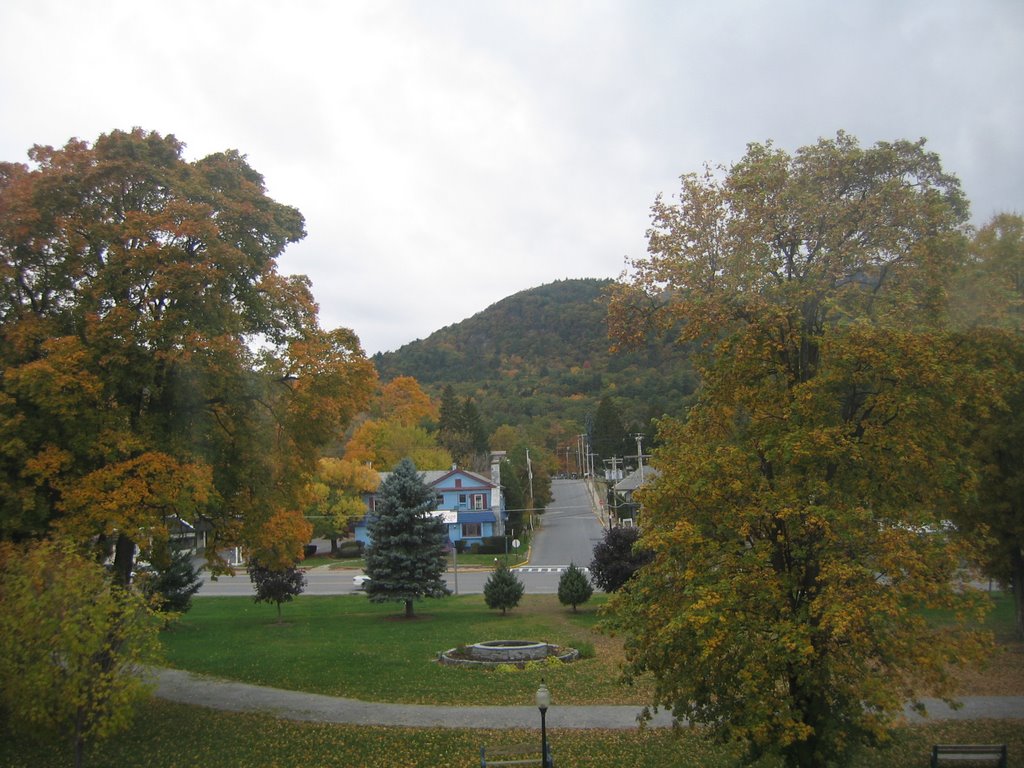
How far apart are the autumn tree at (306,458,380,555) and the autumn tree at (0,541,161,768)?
36495 mm

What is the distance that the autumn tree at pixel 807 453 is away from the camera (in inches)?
309

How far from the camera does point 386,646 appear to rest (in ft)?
72.3

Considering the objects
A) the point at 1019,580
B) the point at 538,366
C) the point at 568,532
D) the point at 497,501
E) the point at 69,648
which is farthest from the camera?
the point at 538,366

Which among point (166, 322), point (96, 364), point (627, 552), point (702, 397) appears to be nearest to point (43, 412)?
point (96, 364)

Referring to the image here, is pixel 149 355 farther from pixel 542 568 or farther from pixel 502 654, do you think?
pixel 542 568

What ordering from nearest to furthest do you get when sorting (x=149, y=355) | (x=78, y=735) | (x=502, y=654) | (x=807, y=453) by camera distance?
1. (x=807, y=453)
2. (x=78, y=735)
3. (x=149, y=355)
4. (x=502, y=654)

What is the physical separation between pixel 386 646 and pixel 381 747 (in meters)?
9.75

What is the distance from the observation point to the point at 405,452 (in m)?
60.5

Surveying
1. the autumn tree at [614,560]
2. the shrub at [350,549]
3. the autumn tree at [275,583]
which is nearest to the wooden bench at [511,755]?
the autumn tree at [614,560]

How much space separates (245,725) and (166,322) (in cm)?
765

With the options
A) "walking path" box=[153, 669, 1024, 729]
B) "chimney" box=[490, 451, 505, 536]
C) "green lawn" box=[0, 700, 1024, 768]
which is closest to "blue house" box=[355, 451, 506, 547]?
"chimney" box=[490, 451, 505, 536]

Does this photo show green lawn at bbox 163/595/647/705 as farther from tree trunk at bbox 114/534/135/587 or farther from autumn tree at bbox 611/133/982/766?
autumn tree at bbox 611/133/982/766

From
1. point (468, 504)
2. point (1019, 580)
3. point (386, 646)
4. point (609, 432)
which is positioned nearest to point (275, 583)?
point (386, 646)

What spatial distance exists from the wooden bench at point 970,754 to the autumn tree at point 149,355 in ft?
39.7
